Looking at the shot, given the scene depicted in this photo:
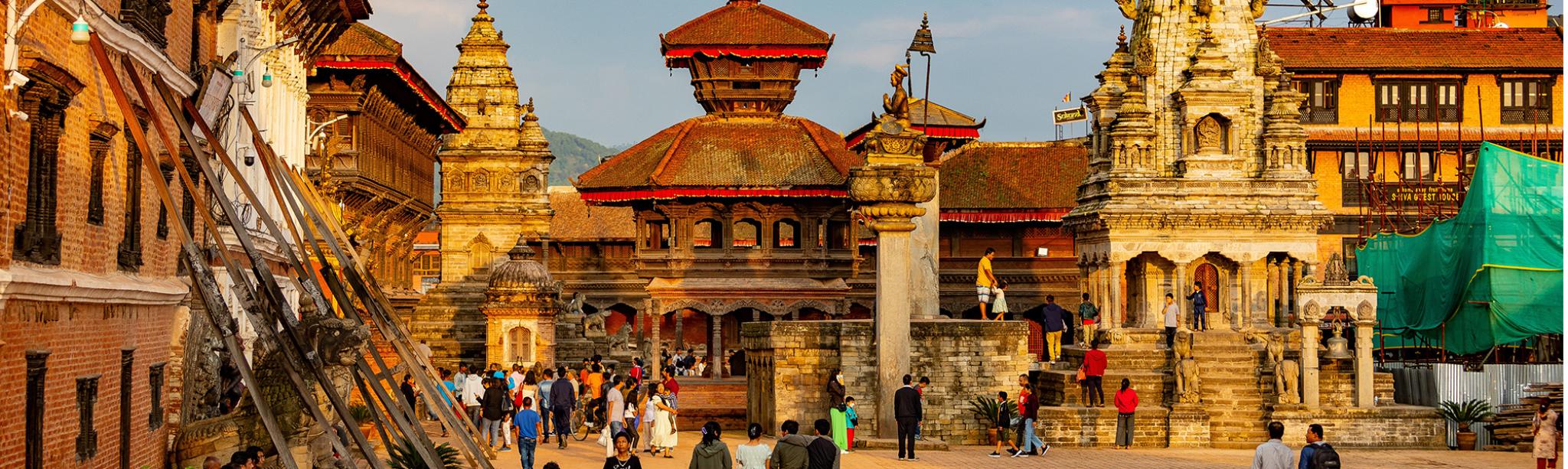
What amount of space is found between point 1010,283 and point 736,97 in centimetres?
1031

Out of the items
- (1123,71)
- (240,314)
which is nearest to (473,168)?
(1123,71)

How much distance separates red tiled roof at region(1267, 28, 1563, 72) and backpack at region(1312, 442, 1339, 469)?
4649 cm

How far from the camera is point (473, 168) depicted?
66.2 meters

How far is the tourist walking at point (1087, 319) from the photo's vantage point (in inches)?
1742

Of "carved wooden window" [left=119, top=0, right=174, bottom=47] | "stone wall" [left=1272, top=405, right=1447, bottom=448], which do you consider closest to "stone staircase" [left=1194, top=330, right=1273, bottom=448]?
"stone wall" [left=1272, top=405, right=1447, bottom=448]

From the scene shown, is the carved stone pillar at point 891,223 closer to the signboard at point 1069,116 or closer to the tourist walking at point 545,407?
the tourist walking at point 545,407

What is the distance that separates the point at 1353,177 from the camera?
63531 mm

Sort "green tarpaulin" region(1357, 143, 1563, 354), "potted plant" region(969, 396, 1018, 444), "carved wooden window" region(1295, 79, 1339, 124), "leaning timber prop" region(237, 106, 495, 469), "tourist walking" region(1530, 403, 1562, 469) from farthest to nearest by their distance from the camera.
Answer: "carved wooden window" region(1295, 79, 1339, 124), "green tarpaulin" region(1357, 143, 1563, 354), "potted plant" region(969, 396, 1018, 444), "tourist walking" region(1530, 403, 1562, 469), "leaning timber prop" region(237, 106, 495, 469)

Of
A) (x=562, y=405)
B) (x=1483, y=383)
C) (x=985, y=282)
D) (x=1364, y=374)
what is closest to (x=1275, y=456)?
(x=562, y=405)

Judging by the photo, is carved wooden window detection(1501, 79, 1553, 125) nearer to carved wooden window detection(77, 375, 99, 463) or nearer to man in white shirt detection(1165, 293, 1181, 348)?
man in white shirt detection(1165, 293, 1181, 348)

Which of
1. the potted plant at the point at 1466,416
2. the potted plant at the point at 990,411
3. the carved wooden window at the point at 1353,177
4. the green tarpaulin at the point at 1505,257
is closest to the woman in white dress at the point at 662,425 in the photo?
the potted plant at the point at 990,411

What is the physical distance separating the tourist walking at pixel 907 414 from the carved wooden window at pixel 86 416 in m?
13.2

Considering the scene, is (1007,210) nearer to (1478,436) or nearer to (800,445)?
(1478,436)

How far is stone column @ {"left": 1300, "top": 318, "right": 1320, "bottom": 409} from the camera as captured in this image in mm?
38469
